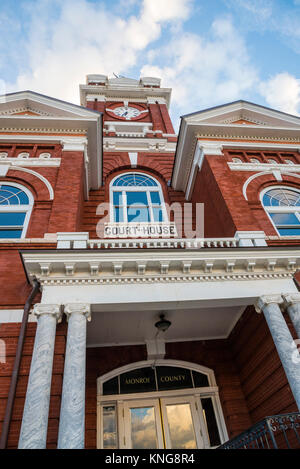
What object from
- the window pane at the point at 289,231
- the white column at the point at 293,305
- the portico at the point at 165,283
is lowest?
the white column at the point at 293,305

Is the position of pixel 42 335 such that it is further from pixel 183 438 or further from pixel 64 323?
pixel 183 438

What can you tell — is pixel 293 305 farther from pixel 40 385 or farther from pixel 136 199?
pixel 136 199

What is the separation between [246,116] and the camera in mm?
15133

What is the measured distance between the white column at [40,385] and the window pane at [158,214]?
7599 millimetres

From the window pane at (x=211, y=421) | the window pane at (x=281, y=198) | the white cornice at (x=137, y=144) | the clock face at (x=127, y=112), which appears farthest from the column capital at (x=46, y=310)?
the clock face at (x=127, y=112)

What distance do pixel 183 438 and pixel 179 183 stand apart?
1017 cm

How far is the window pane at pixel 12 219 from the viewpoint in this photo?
33.2 feet

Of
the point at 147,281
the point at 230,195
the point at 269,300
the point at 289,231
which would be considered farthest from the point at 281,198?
the point at 147,281

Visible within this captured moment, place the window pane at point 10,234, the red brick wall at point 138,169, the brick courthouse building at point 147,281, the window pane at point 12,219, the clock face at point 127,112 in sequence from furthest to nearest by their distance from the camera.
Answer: the clock face at point 127,112 → the red brick wall at point 138,169 → the window pane at point 12,219 → the window pane at point 10,234 → the brick courthouse building at point 147,281

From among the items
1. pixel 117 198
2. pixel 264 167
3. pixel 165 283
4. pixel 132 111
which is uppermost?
pixel 132 111

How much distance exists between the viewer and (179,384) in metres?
9.46

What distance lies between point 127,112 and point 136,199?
10640mm

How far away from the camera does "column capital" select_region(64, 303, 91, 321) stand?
654cm

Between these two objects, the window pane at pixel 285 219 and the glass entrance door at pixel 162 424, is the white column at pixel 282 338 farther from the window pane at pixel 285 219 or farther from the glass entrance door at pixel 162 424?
the window pane at pixel 285 219
